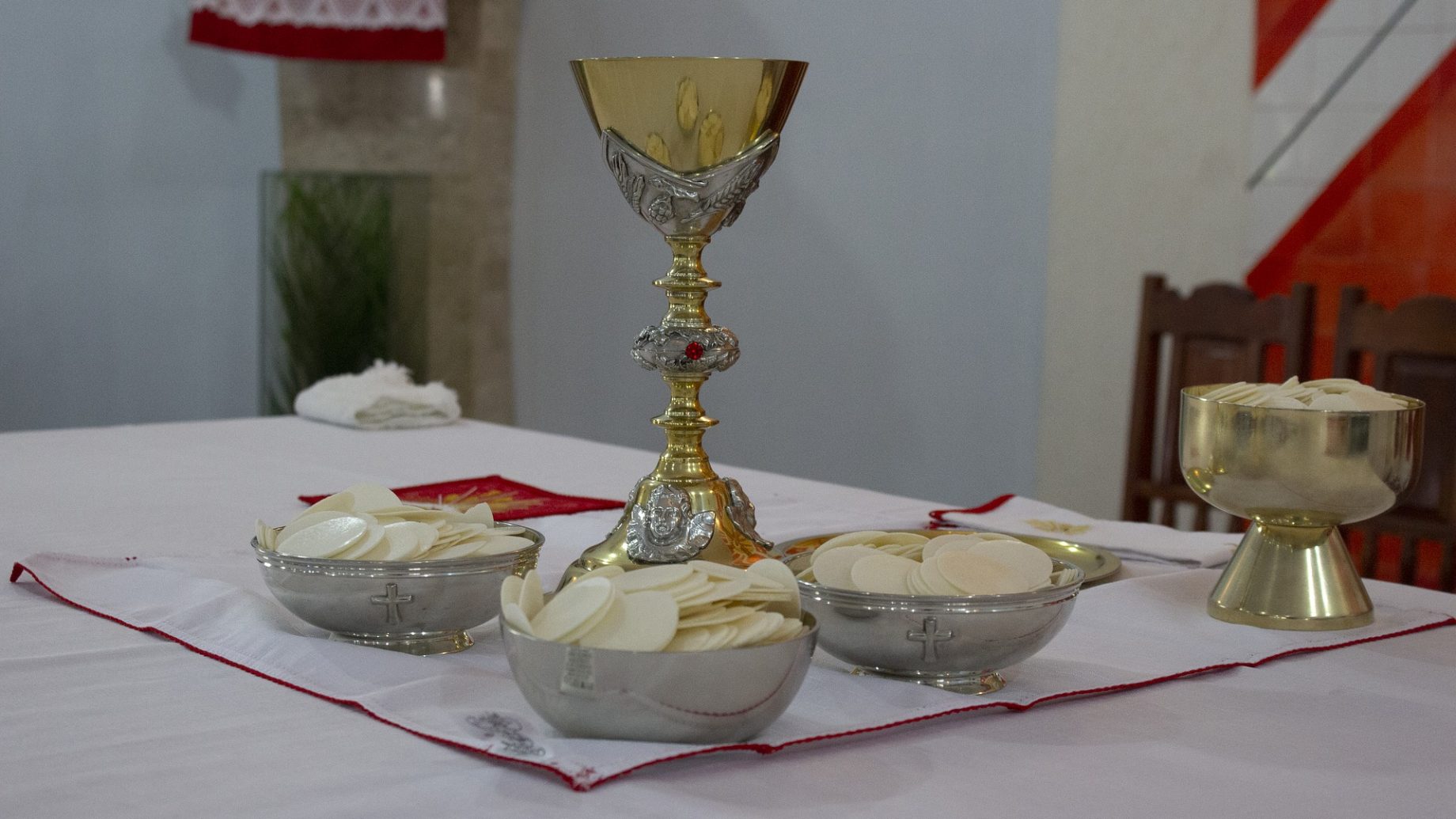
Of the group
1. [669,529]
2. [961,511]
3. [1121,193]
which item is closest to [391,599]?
[669,529]

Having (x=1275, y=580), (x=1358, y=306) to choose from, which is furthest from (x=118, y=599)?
(x=1358, y=306)

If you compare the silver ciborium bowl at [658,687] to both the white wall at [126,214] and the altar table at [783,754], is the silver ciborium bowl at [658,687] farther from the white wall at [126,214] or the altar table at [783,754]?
the white wall at [126,214]

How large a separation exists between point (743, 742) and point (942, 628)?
5.5 inches

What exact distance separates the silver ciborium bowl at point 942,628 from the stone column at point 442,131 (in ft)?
11.1

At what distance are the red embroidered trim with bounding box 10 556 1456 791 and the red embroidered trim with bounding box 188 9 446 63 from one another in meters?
2.99

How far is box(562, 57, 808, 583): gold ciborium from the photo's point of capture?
38.2 inches

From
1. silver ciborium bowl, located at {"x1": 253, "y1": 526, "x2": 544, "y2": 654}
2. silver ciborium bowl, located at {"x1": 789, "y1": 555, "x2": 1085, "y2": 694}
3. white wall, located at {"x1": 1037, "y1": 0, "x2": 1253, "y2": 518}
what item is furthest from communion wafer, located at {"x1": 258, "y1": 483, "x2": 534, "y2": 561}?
white wall, located at {"x1": 1037, "y1": 0, "x2": 1253, "y2": 518}

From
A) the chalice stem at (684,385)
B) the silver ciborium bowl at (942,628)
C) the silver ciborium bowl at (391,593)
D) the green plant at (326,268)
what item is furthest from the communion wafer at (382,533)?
the green plant at (326,268)

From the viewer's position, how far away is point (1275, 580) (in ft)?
Result: 3.47

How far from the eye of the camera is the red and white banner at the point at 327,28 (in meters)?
3.83

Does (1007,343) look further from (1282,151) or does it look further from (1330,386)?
(1330,386)

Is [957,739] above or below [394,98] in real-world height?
below

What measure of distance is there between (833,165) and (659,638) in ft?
9.49

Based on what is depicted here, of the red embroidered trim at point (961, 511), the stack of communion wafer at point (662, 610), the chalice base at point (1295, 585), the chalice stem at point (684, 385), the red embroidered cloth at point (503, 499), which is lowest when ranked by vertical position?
the red embroidered cloth at point (503, 499)
